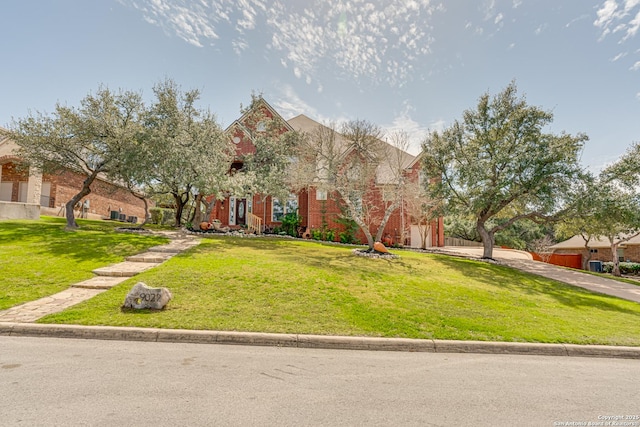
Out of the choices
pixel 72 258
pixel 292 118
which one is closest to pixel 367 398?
pixel 72 258

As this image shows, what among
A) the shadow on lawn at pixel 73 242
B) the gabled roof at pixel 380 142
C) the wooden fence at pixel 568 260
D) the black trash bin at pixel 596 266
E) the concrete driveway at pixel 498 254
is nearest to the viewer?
the shadow on lawn at pixel 73 242

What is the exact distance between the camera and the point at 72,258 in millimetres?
10555

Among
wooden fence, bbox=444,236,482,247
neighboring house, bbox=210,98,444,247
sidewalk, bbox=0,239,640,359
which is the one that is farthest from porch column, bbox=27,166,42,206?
wooden fence, bbox=444,236,482,247

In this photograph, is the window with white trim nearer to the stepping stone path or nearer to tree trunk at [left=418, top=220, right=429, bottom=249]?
tree trunk at [left=418, top=220, right=429, bottom=249]

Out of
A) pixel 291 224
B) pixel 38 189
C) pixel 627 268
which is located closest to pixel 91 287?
pixel 291 224

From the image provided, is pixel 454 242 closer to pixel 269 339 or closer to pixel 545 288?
pixel 545 288

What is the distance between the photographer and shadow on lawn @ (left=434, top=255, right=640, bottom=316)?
10.3m

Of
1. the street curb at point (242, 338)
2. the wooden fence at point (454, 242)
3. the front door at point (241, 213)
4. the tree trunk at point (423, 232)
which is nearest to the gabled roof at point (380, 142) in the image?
the tree trunk at point (423, 232)

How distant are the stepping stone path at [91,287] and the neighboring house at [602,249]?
3542 cm

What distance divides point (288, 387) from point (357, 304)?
4.02 meters

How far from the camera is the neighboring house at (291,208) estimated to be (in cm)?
2308

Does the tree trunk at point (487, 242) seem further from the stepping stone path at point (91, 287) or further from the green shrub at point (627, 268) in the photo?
the green shrub at point (627, 268)

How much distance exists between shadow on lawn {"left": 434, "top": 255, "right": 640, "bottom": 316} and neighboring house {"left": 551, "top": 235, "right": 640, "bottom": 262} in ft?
69.0

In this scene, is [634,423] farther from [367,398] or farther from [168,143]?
[168,143]
